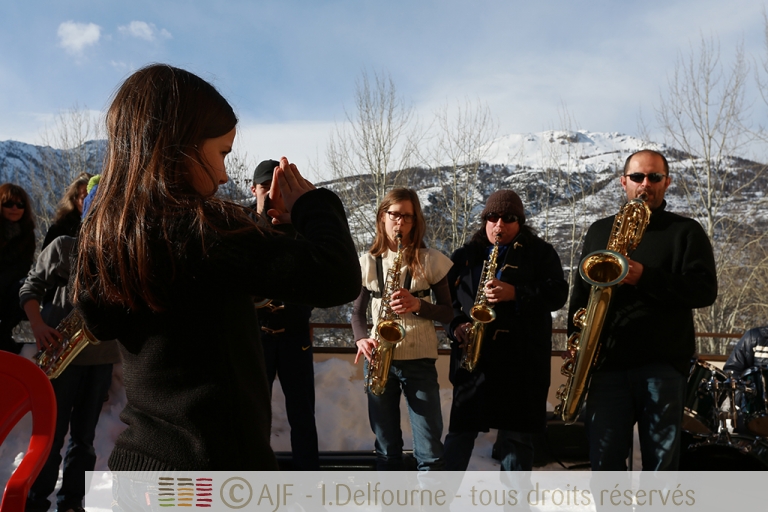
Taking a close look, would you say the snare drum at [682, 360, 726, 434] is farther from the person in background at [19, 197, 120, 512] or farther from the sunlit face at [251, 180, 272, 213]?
the person in background at [19, 197, 120, 512]

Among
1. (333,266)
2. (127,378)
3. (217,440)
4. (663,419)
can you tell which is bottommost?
(663,419)

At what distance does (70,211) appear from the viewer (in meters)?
4.20

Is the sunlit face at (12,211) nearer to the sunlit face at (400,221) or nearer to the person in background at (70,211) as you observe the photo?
the person in background at (70,211)

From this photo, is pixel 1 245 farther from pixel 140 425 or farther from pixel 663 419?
pixel 663 419

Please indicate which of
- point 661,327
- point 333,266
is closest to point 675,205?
point 661,327

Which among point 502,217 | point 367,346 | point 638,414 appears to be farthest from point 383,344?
point 638,414

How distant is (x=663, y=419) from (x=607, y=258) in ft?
2.96

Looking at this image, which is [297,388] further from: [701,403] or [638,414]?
[701,403]

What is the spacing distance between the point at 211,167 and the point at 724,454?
367 centimetres

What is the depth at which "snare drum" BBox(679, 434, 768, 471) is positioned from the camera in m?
3.57

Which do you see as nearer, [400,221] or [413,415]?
[413,415]


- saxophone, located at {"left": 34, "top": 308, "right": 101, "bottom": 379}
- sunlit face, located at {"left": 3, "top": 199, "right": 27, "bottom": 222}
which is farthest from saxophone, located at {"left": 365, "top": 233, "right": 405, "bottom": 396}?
sunlit face, located at {"left": 3, "top": 199, "right": 27, "bottom": 222}

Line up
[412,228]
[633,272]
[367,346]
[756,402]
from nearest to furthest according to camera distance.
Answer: [633,272] < [756,402] < [367,346] < [412,228]

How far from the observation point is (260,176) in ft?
13.5
